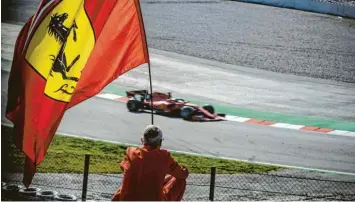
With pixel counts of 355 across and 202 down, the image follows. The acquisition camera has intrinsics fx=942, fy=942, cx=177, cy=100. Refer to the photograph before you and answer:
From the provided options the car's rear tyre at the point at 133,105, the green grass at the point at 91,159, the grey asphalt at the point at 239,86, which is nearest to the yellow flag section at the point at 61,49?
the green grass at the point at 91,159

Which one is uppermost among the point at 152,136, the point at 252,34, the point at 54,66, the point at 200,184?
the point at 252,34

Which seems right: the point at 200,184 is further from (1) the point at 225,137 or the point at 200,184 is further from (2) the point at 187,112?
(2) the point at 187,112

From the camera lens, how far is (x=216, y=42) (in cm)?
3023

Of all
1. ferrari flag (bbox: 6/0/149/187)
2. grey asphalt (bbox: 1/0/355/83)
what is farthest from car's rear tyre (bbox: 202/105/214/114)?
ferrari flag (bbox: 6/0/149/187)

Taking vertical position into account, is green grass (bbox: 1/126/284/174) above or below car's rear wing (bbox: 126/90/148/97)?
below

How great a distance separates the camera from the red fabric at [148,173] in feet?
27.1

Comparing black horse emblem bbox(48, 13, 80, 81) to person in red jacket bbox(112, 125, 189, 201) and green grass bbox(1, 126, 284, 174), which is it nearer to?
person in red jacket bbox(112, 125, 189, 201)

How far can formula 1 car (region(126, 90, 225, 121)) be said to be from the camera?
2088 centimetres

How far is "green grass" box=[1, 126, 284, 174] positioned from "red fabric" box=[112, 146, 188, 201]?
23.9ft

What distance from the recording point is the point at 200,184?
1533 cm

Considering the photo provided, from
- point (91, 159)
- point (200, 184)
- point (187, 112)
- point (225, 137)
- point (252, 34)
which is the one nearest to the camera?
point (200, 184)

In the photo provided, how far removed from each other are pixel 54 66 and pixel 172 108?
11175 millimetres

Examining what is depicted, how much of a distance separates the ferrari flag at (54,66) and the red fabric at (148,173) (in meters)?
1.58

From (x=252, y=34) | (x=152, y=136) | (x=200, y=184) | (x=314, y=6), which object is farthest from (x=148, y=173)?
(x=314, y=6)
